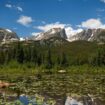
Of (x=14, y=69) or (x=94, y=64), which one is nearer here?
(x=14, y=69)

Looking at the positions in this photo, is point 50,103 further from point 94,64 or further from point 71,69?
point 94,64

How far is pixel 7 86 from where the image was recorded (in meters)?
67.4

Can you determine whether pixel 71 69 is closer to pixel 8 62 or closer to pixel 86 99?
pixel 8 62

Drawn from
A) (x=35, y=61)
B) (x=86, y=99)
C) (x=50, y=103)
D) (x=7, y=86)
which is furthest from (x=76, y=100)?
(x=35, y=61)

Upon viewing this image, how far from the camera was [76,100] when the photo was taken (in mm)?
45375

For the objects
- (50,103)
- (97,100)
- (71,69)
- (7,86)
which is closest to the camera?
(50,103)

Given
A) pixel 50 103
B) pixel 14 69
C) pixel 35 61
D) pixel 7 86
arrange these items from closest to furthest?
pixel 50 103 → pixel 7 86 → pixel 14 69 → pixel 35 61

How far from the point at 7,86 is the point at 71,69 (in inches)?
4466

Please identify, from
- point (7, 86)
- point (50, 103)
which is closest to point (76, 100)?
point (50, 103)

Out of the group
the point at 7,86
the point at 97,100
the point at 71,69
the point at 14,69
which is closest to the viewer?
the point at 97,100

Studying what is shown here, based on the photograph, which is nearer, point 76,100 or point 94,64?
point 76,100

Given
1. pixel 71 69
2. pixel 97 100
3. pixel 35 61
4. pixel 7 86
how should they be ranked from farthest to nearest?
pixel 35 61, pixel 71 69, pixel 7 86, pixel 97 100

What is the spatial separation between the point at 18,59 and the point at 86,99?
456 feet

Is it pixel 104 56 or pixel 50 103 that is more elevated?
pixel 104 56
